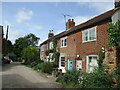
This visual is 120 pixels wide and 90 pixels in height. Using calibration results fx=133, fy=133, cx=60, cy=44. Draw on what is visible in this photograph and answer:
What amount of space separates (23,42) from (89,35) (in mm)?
53073

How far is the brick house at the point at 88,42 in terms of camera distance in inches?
473

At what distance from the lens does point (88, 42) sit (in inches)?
556

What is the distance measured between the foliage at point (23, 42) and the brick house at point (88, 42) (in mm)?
45022

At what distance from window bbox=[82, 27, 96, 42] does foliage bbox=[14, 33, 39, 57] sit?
160ft

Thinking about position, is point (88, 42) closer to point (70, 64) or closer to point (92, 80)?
point (70, 64)

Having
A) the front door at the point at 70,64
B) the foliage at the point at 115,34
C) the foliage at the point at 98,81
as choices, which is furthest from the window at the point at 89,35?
the foliage at the point at 98,81

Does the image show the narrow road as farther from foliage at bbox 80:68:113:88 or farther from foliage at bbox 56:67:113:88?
foliage at bbox 80:68:113:88

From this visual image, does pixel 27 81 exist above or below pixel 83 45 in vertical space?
below

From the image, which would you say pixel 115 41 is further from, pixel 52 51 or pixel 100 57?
pixel 52 51

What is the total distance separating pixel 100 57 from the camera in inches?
460

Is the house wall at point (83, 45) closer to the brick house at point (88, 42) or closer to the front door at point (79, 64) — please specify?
the brick house at point (88, 42)

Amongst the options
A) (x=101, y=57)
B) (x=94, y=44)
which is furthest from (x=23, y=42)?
(x=101, y=57)

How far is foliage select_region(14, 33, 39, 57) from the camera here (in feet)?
→ 204

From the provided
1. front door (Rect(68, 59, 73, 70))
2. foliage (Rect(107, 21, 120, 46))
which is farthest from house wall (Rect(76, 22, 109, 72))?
front door (Rect(68, 59, 73, 70))
